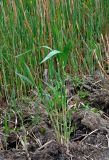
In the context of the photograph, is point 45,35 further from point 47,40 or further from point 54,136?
point 54,136

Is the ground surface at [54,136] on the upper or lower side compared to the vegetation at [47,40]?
lower

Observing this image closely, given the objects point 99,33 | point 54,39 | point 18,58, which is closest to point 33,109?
point 18,58

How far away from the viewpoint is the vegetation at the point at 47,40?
269cm

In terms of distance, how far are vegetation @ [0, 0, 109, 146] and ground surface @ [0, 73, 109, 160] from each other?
129mm

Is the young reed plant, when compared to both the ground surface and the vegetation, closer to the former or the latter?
the vegetation

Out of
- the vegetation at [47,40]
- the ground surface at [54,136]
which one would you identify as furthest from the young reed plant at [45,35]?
the ground surface at [54,136]

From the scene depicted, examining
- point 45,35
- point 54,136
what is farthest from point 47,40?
point 54,136

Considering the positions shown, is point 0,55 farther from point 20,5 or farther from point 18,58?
point 20,5

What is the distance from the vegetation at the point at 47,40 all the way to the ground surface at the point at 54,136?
0.13m

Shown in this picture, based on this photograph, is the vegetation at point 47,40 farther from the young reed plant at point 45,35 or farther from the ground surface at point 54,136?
the ground surface at point 54,136

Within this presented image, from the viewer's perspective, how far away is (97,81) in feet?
9.17

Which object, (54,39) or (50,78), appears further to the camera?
(54,39)

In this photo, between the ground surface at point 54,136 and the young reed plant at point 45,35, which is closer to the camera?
the ground surface at point 54,136

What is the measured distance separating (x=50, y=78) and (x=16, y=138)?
409mm
